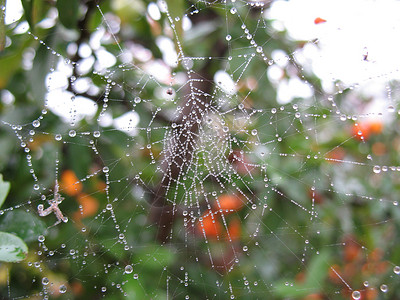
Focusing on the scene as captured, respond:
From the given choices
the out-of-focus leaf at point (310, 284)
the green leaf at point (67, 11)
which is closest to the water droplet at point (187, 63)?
the green leaf at point (67, 11)

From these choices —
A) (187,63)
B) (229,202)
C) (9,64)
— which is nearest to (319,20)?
(187,63)

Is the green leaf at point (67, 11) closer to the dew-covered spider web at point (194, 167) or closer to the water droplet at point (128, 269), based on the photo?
the dew-covered spider web at point (194, 167)

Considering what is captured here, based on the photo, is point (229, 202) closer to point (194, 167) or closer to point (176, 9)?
point (194, 167)

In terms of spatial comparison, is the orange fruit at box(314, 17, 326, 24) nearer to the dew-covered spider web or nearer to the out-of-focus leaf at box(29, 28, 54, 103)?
the dew-covered spider web

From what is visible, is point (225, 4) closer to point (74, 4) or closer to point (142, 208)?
point (74, 4)

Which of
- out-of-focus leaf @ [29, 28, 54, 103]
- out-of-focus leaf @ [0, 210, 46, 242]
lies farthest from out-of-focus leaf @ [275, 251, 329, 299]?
out-of-focus leaf @ [29, 28, 54, 103]

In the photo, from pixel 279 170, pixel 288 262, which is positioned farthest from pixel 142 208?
pixel 288 262

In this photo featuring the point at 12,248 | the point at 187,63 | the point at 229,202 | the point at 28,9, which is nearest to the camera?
the point at 12,248
